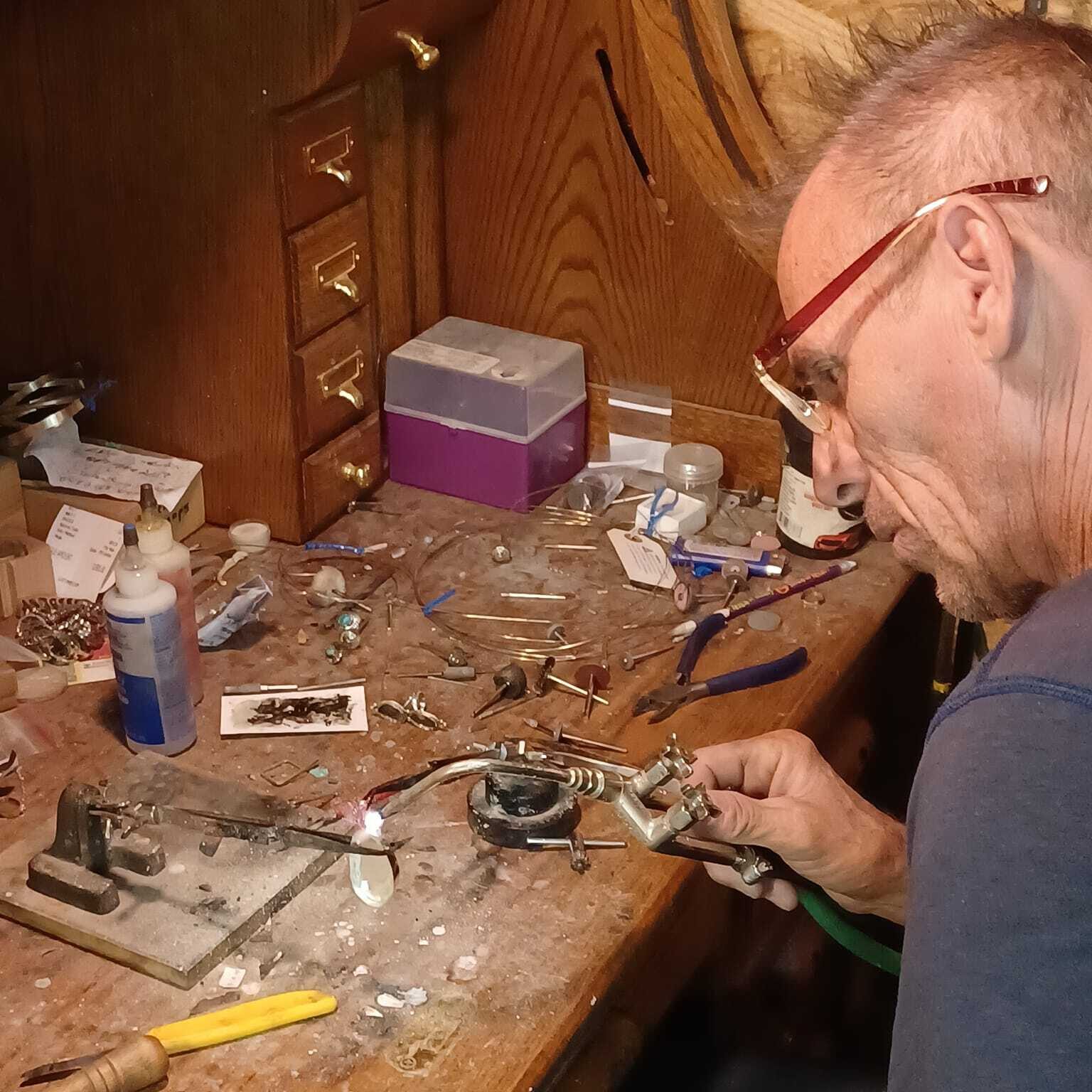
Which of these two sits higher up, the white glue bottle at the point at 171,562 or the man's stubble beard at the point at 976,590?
the man's stubble beard at the point at 976,590

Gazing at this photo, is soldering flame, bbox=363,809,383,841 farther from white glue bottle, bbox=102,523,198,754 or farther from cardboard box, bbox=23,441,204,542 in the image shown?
cardboard box, bbox=23,441,204,542

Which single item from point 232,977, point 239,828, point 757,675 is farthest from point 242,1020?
point 757,675

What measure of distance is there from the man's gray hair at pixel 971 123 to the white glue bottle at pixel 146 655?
59 centimetres

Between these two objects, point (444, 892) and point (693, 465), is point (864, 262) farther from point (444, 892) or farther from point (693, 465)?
point (693, 465)

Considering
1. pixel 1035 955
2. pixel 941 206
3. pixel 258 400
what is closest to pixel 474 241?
pixel 258 400

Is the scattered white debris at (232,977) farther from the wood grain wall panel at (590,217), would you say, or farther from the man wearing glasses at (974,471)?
the wood grain wall panel at (590,217)

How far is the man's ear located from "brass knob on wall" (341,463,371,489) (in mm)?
848

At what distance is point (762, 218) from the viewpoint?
3.61 ft

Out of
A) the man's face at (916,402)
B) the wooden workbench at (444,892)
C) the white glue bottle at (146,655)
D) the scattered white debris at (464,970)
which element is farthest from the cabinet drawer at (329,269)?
the scattered white debris at (464,970)

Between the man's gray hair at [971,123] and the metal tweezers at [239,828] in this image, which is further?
the metal tweezers at [239,828]

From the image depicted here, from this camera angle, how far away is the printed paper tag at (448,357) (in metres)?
1.58

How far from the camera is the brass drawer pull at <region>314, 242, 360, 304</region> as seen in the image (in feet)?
4.78

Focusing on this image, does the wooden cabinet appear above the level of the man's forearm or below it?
above

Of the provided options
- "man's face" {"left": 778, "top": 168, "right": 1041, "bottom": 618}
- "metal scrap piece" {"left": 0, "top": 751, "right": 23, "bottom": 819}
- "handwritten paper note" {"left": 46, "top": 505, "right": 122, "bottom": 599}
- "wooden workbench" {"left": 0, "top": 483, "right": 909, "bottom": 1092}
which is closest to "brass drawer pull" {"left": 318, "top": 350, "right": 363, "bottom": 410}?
"wooden workbench" {"left": 0, "top": 483, "right": 909, "bottom": 1092}
